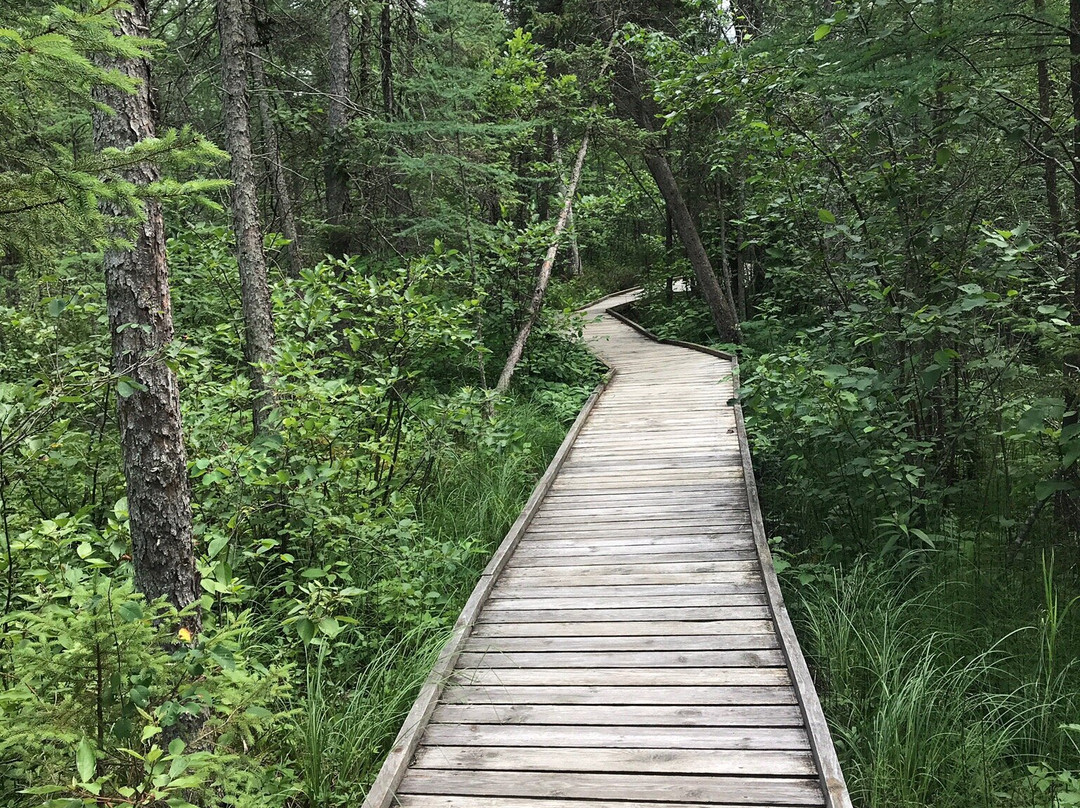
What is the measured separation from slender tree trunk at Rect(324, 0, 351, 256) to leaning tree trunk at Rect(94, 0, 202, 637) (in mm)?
6838

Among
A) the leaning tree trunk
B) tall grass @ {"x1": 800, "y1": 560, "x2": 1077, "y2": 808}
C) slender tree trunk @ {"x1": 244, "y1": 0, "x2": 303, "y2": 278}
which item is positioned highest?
slender tree trunk @ {"x1": 244, "y1": 0, "x2": 303, "y2": 278}

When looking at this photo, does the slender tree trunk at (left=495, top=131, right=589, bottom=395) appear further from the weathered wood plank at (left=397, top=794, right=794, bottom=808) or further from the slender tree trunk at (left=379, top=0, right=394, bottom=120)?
the weathered wood plank at (left=397, top=794, right=794, bottom=808)

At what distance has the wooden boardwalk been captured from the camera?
2914 mm

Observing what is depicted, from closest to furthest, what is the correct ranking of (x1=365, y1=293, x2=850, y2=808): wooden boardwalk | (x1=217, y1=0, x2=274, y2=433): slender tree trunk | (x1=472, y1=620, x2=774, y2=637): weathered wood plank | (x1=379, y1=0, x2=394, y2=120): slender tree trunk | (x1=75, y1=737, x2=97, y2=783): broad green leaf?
(x1=75, y1=737, x2=97, y2=783): broad green leaf → (x1=365, y1=293, x2=850, y2=808): wooden boardwalk → (x1=472, y1=620, x2=774, y2=637): weathered wood plank → (x1=217, y1=0, x2=274, y2=433): slender tree trunk → (x1=379, y1=0, x2=394, y2=120): slender tree trunk

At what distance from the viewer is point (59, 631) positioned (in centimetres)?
244

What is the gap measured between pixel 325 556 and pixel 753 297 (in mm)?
13175

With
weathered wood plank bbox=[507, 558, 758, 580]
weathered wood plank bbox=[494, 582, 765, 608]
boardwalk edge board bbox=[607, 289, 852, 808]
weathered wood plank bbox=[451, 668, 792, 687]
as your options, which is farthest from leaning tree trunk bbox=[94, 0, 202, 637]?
boardwalk edge board bbox=[607, 289, 852, 808]

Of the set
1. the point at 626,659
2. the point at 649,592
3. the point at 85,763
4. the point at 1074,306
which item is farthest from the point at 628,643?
the point at 1074,306

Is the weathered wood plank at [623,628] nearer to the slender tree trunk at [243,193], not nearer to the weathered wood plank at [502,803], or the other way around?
the weathered wood plank at [502,803]

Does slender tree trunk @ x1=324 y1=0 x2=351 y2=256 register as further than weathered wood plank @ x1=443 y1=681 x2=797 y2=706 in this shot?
Yes

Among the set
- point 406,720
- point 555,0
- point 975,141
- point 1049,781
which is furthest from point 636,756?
point 555,0

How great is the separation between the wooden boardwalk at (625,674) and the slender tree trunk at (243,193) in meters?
3.08

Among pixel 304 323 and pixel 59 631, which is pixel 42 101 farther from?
pixel 304 323

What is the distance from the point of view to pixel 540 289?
1123 cm
